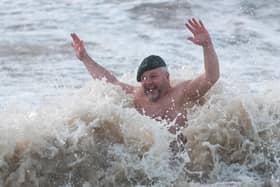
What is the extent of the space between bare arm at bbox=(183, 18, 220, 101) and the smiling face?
0.19m

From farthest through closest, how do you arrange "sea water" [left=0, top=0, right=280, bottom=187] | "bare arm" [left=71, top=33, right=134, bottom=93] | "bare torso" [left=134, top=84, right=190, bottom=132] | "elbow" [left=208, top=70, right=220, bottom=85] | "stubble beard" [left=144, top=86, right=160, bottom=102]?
1. "bare arm" [left=71, top=33, right=134, bottom=93]
2. "stubble beard" [left=144, top=86, right=160, bottom=102]
3. "bare torso" [left=134, top=84, right=190, bottom=132]
4. "elbow" [left=208, top=70, right=220, bottom=85]
5. "sea water" [left=0, top=0, right=280, bottom=187]

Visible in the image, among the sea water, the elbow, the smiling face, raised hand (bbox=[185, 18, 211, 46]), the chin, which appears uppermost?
raised hand (bbox=[185, 18, 211, 46])

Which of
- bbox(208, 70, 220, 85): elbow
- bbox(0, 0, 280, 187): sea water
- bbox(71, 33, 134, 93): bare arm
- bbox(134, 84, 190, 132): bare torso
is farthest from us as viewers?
bbox(71, 33, 134, 93): bare arm

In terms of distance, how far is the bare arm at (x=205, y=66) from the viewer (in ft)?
22.3

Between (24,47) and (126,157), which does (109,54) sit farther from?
(126,157)

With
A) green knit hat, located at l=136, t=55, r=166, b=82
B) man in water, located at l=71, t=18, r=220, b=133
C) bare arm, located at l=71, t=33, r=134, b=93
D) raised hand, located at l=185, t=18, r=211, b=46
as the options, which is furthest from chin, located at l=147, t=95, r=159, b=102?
raised hand, located at l=185, t=18, r=211, b=46

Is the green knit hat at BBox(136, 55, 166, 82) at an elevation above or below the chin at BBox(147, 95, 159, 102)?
above

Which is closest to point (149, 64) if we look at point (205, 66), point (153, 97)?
point (153, 97)

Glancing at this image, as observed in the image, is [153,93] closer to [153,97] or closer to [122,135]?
[153,97]

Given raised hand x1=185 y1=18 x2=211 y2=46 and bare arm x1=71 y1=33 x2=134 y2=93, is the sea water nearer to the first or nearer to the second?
bare arm x1=71 y1=33 x2=134 y2=93

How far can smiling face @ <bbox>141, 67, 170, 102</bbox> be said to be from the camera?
7.24 meters

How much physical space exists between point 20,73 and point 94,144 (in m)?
3.96

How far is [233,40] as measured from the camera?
1278 centimetres

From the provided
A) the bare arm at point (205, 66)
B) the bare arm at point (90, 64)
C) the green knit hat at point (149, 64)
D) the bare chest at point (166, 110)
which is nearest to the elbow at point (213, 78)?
the bare arm at point (205, 66)
